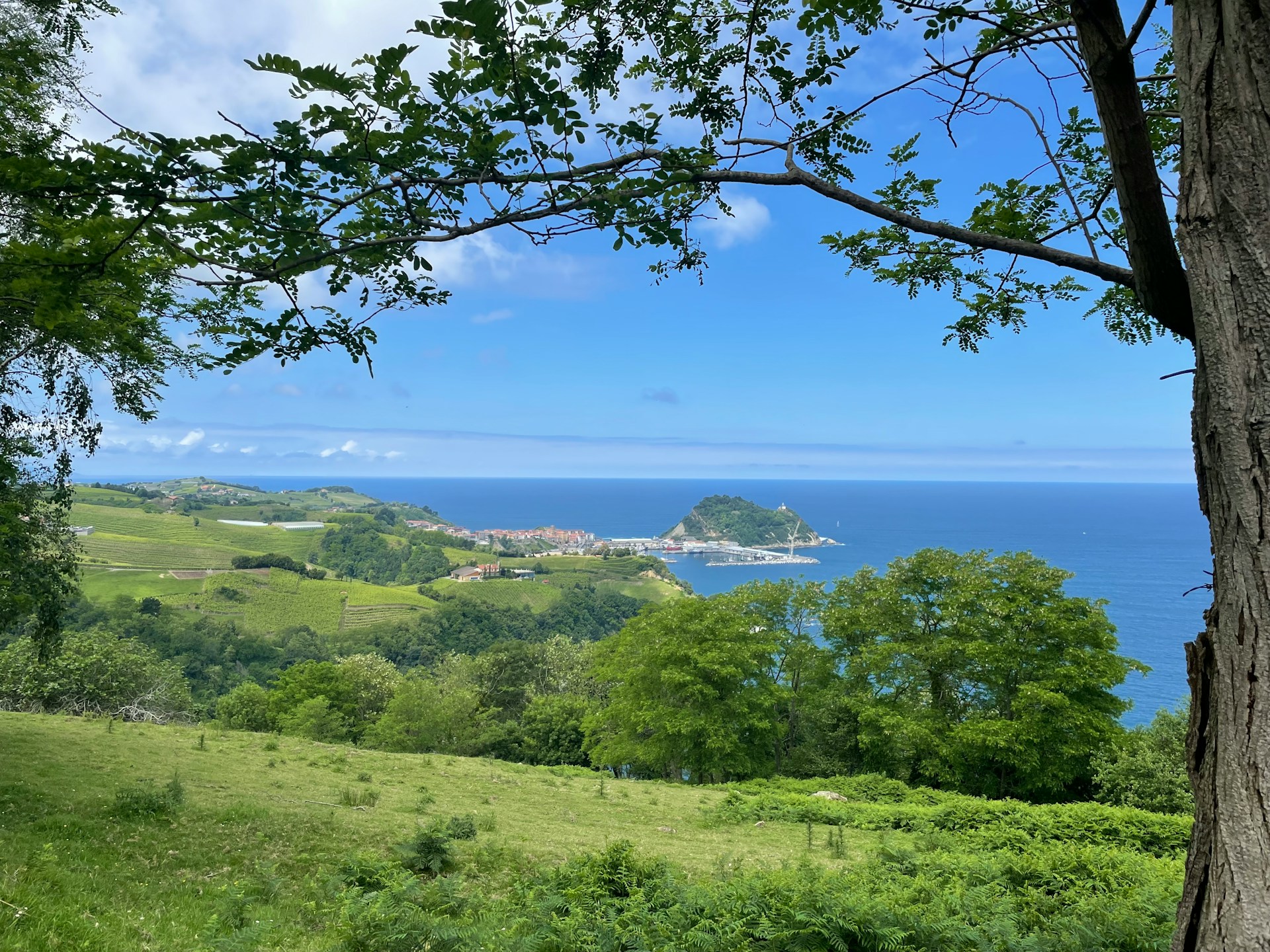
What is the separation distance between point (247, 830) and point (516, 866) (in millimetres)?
3100

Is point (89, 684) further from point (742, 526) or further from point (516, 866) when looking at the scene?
point (742, 526)

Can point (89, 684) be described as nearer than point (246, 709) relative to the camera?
Yes

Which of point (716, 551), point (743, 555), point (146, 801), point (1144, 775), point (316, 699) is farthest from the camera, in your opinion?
point (716, 551)

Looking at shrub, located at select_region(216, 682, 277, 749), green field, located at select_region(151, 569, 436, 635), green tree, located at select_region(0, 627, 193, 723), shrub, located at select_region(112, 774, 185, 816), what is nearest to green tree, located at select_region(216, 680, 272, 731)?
shrub, located at select_region(216, 682, 277, 749)

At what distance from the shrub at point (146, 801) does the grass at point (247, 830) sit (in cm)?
9

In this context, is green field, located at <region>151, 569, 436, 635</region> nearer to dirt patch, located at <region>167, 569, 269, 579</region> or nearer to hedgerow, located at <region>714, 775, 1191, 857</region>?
dirt patch, located at <region>167, 569, 269, 579</region>

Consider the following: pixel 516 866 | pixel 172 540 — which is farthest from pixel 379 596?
pixel 516 866

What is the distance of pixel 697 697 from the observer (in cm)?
1992

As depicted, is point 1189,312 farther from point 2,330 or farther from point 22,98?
point 2,330

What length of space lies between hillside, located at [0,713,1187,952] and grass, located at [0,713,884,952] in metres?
0.04

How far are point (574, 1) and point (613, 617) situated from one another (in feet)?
265

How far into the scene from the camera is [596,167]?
279cm

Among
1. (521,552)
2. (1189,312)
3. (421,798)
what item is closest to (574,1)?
(1189,312)

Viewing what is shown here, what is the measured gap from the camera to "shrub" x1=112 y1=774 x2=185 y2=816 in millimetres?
6809
